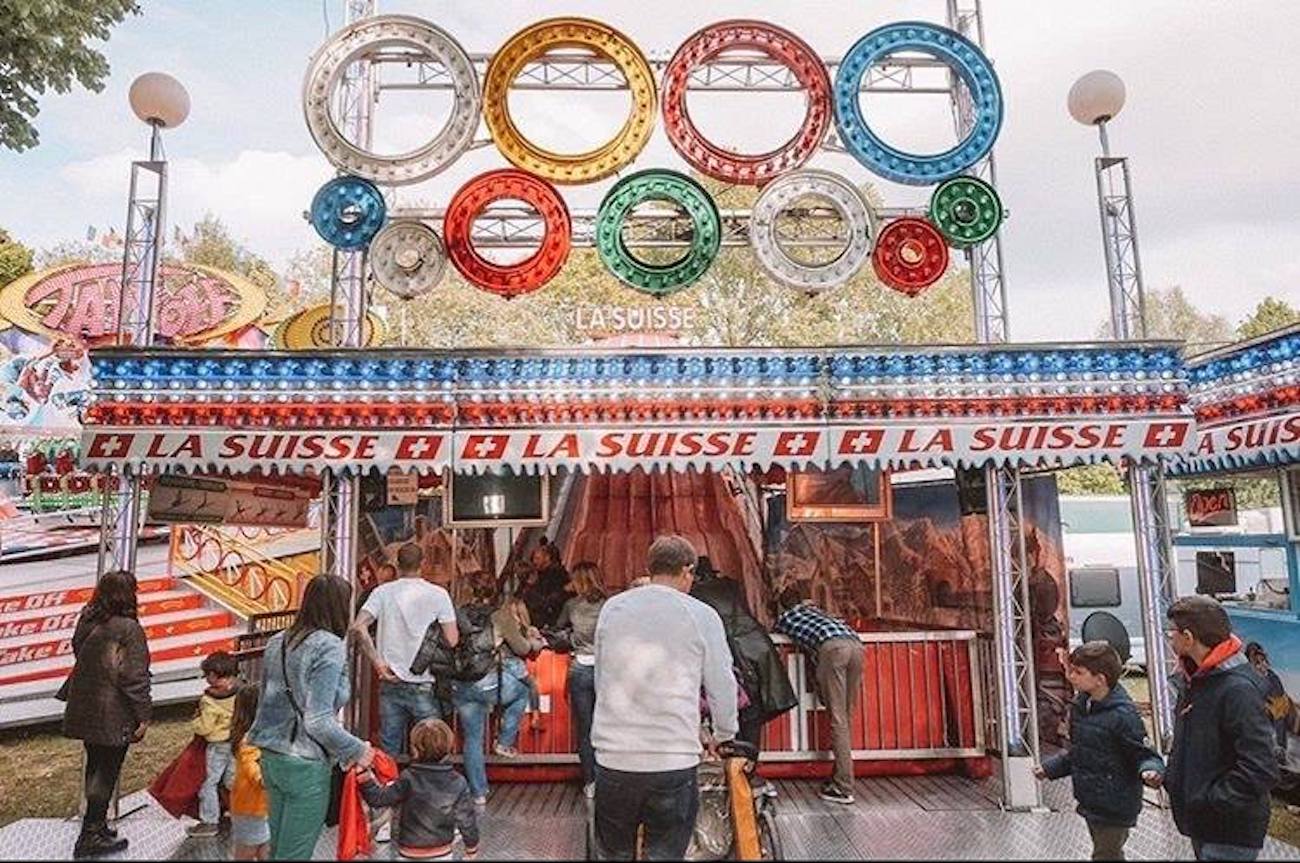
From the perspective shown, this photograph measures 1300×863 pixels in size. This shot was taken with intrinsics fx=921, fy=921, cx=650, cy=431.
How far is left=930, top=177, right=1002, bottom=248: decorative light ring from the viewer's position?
8.82m

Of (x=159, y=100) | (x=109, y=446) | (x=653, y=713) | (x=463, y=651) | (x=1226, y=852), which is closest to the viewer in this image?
(x=653, y=713)

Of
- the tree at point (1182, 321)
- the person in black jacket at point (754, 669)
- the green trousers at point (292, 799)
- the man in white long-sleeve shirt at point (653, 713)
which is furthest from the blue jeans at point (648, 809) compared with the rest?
the tree at point (1182, 321)

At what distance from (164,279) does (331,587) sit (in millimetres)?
16711

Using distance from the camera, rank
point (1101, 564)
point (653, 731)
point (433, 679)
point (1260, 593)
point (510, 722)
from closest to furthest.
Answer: point (653, 731) → point (433, 679) → point (510, 722) → point (1260, 593) → point (1101, 564)

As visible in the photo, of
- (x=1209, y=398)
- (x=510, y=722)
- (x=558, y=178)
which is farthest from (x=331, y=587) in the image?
(x=1209, y=398)

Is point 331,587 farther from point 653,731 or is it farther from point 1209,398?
point 1209,398

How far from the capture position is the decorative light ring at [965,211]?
8.82 m

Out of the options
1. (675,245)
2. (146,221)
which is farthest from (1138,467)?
(146,221)

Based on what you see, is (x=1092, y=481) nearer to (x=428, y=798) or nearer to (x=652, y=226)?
(x=652, y=226)

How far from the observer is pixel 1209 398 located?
29.5 ft

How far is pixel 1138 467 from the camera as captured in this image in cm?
759

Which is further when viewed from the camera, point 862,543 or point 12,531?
point 12,531

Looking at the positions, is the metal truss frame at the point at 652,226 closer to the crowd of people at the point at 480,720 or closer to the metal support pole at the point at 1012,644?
the metal support pole at the point at 1012,644

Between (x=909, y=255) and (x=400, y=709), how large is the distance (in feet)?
22.2
